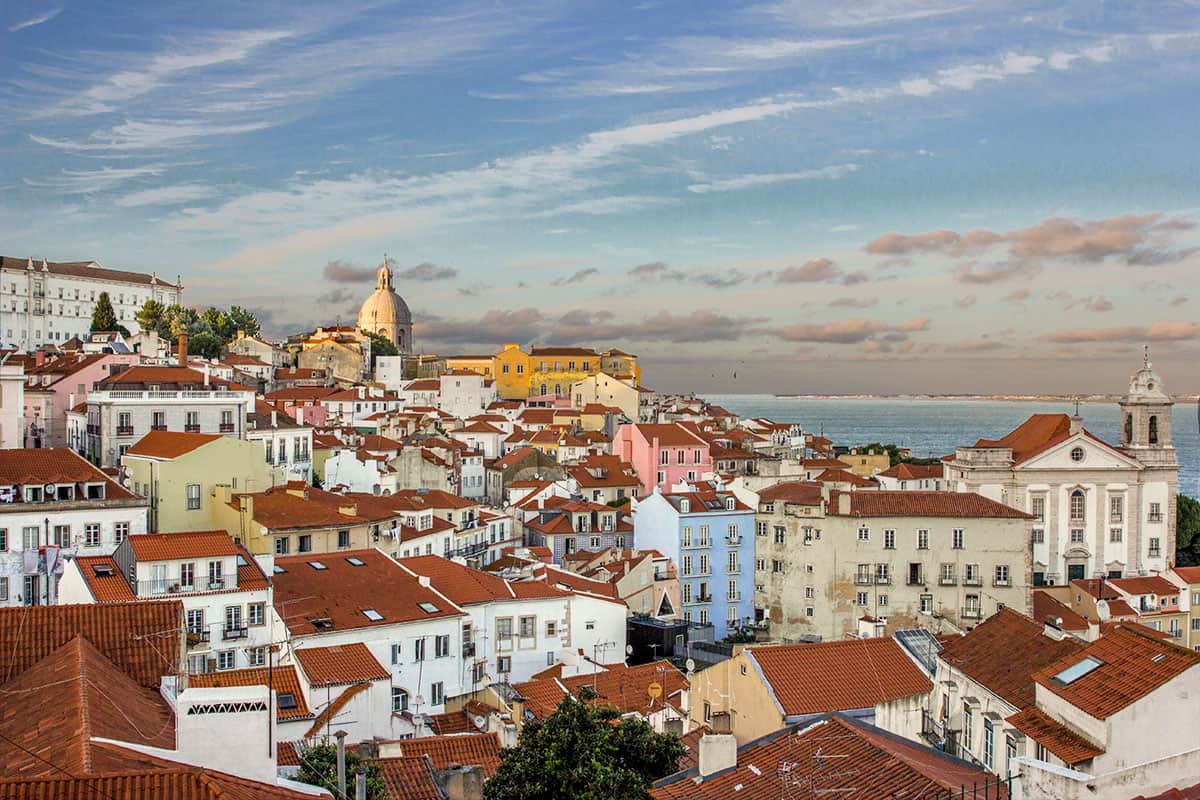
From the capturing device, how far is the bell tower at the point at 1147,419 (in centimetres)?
5522

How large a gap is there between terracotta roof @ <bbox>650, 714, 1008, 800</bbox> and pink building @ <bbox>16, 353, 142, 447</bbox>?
3992 cm

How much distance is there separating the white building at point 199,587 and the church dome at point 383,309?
115167mm

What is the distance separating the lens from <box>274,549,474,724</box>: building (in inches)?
1036

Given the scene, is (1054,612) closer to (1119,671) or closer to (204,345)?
(1119,671)

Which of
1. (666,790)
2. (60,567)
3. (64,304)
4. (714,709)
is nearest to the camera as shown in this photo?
(666,790)

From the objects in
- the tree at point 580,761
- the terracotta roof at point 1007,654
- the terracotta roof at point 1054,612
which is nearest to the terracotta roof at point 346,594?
the tree at point 580,761

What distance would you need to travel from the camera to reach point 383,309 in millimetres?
140125

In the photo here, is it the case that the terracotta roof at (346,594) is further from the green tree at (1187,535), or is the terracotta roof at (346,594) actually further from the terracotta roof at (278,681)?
the green tree at (1187,535)

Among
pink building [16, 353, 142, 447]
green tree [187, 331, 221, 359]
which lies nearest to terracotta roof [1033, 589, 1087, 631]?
pink building [16, 353, 142, 447]

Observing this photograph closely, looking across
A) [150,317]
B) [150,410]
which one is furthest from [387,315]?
[150,410]

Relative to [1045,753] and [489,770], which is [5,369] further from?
[1045,753]

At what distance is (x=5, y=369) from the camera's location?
130 feet

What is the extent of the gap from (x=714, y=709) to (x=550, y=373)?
310 ft

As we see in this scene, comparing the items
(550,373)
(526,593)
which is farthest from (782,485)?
(550,373)
